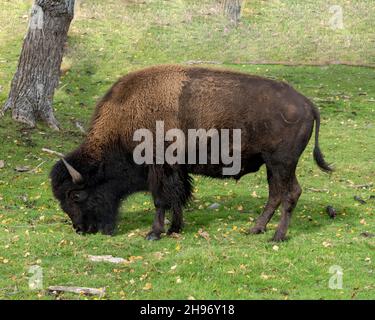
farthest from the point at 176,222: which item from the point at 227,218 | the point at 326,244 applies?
the point at 326,244

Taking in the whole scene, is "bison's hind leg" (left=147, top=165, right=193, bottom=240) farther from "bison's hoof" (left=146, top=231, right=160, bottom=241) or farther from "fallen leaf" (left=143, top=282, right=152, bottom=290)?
"fallen leaf" (left=143, top=282, right=152, bottom=290)

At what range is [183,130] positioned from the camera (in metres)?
9.41

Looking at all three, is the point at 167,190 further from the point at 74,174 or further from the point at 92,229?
the point at 74,174

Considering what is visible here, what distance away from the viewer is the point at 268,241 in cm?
907

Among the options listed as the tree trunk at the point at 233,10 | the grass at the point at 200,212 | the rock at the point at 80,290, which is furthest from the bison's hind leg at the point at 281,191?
the tree trunk at the point at 233,10

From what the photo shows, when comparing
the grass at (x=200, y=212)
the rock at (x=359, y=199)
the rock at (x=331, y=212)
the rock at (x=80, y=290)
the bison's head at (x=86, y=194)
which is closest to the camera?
the rock at (x=80, y=290)

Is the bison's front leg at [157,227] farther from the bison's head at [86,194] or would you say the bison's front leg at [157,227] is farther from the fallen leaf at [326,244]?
the fallen leaf at [326,244]

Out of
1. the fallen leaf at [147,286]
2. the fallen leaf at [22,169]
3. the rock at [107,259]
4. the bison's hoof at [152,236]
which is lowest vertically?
the fallen leaf at [22,169]

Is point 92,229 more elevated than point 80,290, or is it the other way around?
point 80,290

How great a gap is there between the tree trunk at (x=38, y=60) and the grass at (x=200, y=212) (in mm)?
460

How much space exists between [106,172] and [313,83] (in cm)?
1248

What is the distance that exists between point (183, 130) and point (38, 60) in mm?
6046

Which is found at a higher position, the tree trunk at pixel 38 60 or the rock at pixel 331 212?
the tree trunk at pixel 38 60

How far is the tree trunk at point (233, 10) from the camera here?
26266 mm
